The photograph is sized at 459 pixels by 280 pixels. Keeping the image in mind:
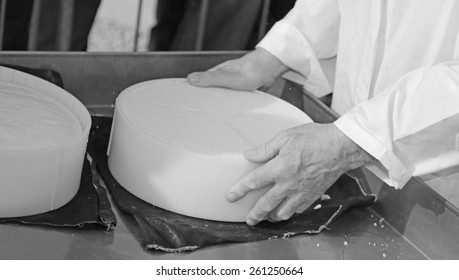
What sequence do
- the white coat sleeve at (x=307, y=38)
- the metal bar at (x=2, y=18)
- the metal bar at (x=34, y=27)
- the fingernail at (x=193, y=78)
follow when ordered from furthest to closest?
the metal bar at (x=34, y=27), the metal bar at (x=2, y=18), the white coat sleeve at (x=307, y=38), the fingernail at (x=193, y=78)

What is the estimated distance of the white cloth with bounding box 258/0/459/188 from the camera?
1858 millimetres

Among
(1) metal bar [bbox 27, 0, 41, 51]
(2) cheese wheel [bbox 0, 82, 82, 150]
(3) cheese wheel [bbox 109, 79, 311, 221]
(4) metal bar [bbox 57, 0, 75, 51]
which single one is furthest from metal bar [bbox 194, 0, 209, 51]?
(2) cheese wheel [bbox 0, 82, 82, 150]

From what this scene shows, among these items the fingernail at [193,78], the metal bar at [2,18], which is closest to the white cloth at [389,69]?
the fingernail at [193,78]

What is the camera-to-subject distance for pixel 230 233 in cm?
179

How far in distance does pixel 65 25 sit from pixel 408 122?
1.88 metres

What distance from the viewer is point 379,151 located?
185 centimetres

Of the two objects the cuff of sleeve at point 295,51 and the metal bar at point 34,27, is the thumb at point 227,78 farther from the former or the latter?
the metal bar at point 34,27

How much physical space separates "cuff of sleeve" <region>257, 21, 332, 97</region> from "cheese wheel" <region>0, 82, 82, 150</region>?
2.02 feet

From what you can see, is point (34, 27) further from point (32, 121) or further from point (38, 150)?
point (38, 150)

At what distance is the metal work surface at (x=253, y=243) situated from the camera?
1.65 meters

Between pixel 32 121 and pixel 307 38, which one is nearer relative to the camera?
pixel 32 121

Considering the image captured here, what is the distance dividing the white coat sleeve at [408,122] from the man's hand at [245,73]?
40 centimetres

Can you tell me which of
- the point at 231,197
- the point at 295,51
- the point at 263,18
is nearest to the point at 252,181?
the point at 231,197

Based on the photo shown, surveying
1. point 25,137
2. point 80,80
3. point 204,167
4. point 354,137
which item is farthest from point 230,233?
point 80,80
